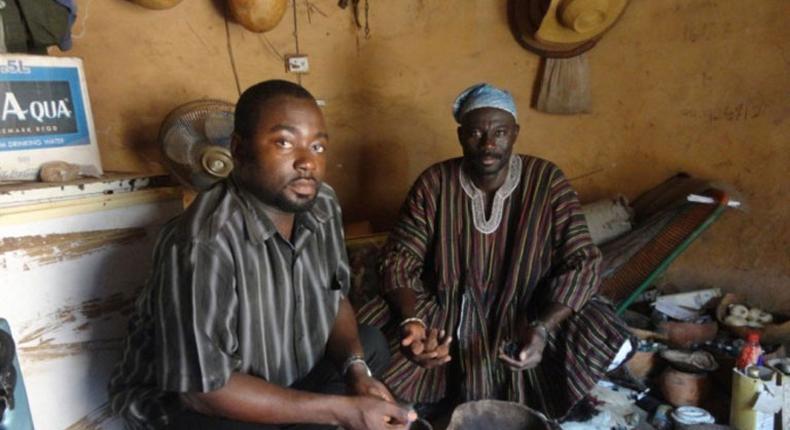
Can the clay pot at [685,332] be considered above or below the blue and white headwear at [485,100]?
below

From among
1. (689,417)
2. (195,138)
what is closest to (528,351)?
(689,417)

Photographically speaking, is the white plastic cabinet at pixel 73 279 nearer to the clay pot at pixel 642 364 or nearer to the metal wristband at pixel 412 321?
the metal wristband at pixel 412 321

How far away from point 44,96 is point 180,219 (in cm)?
73

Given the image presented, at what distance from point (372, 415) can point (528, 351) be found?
2.27ft

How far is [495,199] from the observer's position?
2.12 metres

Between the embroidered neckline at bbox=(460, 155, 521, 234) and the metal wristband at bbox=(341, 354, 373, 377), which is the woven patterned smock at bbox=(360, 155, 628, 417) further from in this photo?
the metal wristband at bbox=(341, 354, 373, 377)

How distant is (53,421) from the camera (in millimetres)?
1509

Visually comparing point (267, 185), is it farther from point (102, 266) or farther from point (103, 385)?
point (103, 385)

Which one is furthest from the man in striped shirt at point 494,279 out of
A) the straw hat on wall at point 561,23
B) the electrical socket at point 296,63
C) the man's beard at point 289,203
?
the electrical socket at point 296,63

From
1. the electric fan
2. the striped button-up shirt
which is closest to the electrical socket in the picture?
the electric fan

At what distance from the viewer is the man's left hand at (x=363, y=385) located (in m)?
1.44

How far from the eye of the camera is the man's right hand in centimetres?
129

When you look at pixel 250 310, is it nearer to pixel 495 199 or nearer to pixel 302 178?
pixel 302 178

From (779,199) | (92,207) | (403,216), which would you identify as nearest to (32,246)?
(92,207)
